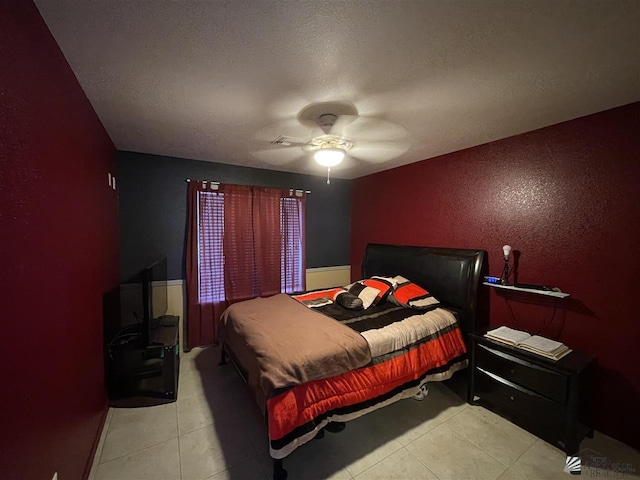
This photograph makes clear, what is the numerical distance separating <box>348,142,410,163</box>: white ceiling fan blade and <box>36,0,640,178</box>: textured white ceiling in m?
0.47

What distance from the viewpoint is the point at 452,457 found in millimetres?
1780

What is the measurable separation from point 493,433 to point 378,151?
2.83 m

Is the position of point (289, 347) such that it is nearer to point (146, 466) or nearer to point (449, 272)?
point (146, 466)

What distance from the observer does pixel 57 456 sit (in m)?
1.21

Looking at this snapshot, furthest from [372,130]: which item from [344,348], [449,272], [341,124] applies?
[344,348]

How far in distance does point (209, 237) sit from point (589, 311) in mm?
3976

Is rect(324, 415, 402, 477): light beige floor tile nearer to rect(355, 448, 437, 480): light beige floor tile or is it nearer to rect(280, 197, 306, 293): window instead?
rect(355, 448, 437, 480): light beige floor tile

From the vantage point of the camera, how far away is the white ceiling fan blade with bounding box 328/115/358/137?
6.63 feet

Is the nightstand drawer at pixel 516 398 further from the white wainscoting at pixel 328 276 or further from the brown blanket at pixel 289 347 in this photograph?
the white wainscoting at pixel 328 276

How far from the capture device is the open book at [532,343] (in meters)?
1.91

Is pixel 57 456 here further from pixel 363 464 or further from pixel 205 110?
pixel 205 110

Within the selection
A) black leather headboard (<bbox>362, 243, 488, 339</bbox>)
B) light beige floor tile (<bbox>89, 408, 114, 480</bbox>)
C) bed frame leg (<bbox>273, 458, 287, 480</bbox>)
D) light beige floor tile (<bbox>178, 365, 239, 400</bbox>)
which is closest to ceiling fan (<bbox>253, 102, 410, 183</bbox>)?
black leather headboard (<bbox>362, 243, 488, 339</bbox>)

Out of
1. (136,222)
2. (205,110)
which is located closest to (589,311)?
(205,110)

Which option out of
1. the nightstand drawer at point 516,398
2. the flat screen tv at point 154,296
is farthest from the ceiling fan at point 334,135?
the nightstand drawer at point 516,398
